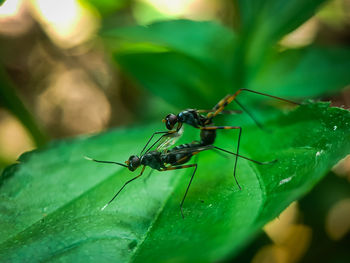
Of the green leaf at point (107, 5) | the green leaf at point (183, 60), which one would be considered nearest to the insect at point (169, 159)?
the green leaf at point (183, 60)

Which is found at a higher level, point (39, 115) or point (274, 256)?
point (39, 115)

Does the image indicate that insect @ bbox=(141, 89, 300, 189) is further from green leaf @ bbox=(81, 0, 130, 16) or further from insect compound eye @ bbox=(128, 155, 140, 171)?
green leaf @ bbox=(81, 0, 130, 16)

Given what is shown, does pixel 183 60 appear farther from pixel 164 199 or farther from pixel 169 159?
pixel 164 199

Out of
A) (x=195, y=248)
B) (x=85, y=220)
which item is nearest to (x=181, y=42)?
(x=85, y=220)

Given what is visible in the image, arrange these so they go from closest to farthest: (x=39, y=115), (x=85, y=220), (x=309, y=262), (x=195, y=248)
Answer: (x=195, y=248) < (x=85, y=220) < (x=309, y=262) < (x=39, y=115)

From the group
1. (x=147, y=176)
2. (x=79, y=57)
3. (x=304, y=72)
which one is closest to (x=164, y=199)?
(x=147, y=176)

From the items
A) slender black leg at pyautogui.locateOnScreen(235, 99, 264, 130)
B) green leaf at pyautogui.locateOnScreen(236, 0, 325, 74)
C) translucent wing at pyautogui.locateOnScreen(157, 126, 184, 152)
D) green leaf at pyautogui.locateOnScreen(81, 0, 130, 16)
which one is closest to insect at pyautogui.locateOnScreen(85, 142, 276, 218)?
translucent wing at pyautogui.locateOnScreen(157, 126, 184, 152)

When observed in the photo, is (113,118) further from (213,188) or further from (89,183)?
(213,188)
